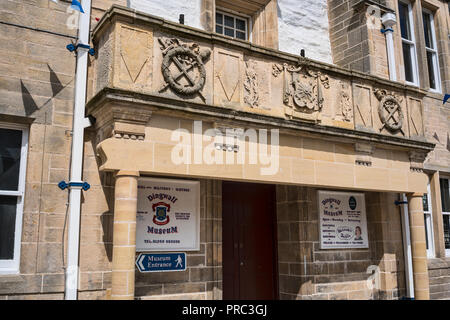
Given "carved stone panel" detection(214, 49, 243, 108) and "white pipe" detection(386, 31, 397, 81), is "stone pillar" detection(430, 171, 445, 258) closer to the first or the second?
"white pipe" detection(386, 31, 397, 81)

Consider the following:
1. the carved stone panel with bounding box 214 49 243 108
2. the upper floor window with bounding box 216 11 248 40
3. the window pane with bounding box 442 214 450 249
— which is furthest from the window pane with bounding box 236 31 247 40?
the window pane with bounding box 442 214 450 249

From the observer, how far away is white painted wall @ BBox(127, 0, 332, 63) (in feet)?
25.7

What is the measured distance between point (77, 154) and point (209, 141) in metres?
1.74

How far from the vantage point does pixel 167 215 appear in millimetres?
6578

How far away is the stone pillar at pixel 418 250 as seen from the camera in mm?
7855

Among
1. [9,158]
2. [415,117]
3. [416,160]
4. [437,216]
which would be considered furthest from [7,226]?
[437,216]

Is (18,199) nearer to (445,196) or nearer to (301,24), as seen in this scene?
(301,24)

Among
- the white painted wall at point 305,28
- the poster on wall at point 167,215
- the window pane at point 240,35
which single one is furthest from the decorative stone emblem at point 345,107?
the poster on wall at point 167,215

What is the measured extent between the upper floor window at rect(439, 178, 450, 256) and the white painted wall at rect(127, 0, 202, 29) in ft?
22.6

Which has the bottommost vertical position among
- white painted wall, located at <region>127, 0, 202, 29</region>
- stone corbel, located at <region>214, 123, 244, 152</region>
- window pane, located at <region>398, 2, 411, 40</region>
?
stone corbel, located at <region>214, 123, 244, 152</region>

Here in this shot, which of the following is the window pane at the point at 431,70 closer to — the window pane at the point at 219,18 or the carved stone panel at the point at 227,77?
the window pane at the point at 219,18

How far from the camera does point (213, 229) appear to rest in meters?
7.00

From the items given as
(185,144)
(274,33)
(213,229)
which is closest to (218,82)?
(185,144)
